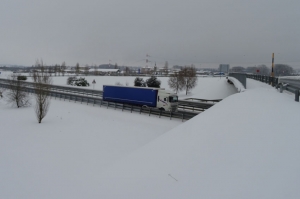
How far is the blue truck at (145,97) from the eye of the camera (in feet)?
77.7

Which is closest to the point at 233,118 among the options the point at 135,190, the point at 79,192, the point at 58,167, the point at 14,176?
the point at 135,190

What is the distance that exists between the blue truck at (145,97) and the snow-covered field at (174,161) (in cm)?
846

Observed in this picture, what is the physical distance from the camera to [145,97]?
24.9 meters

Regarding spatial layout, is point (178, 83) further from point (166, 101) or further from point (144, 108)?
point (166, 101)

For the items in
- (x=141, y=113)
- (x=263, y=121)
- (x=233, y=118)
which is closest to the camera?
(x=263, y=121)

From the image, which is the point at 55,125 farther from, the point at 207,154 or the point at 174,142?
the point at 207,154

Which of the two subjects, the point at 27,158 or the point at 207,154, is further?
the point at 27,158

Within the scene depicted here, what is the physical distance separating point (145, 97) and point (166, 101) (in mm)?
2709

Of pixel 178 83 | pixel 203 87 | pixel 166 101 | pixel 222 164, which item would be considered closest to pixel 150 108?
pixel 166 101

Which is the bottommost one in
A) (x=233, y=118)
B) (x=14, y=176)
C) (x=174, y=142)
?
(x=14, y=176)

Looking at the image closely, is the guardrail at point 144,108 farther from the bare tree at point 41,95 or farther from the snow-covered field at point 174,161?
the bare tree at point 41,95

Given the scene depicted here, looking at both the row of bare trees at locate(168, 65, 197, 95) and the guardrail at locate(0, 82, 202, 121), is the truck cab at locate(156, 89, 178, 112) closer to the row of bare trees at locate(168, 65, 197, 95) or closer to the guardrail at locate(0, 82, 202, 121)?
the guardrail at locate(0, 82, 202, 121)

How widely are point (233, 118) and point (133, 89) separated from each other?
17.4 m

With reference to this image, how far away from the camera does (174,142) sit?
8.84 metres
